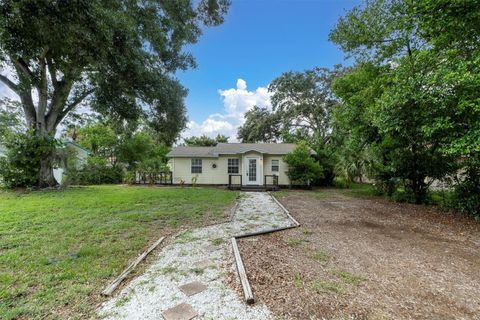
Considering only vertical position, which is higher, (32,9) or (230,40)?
(230,40)

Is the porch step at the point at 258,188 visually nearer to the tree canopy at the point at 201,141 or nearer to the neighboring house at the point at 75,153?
the neighboring house at the point at 75,153

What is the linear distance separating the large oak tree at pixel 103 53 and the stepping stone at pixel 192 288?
165 inches

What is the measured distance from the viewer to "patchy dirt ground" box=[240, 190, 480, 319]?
2.47 m

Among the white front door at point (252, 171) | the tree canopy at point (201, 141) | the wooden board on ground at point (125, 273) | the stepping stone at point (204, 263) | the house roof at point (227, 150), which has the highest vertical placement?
the tree canopy at point (201, 141)

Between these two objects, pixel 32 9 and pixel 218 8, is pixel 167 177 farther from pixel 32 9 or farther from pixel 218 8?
pixel 32 9

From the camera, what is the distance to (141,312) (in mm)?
2348

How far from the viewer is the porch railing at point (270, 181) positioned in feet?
47.3

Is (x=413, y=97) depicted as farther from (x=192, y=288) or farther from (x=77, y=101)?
(x=77, y=101)

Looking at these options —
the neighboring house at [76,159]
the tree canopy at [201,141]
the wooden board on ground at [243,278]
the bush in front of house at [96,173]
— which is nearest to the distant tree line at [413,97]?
the wooden board on ground at [243,278]

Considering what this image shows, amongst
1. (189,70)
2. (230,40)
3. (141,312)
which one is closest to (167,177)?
(189,70)

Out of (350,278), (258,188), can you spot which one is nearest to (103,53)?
(350,278)

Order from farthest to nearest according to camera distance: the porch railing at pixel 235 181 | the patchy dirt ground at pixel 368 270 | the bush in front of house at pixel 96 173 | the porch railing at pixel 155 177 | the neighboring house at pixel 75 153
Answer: the bush in front of house at pixel 96 173, the porch railing at pixel 155 177, the porch railing at pixel 235 181, the neighboring house at pixel 75 153, the patchy dirt ground at pixel 368 270

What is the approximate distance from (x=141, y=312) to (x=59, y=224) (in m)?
4.70

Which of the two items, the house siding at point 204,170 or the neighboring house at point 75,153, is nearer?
the neighboring house at point 75,153
